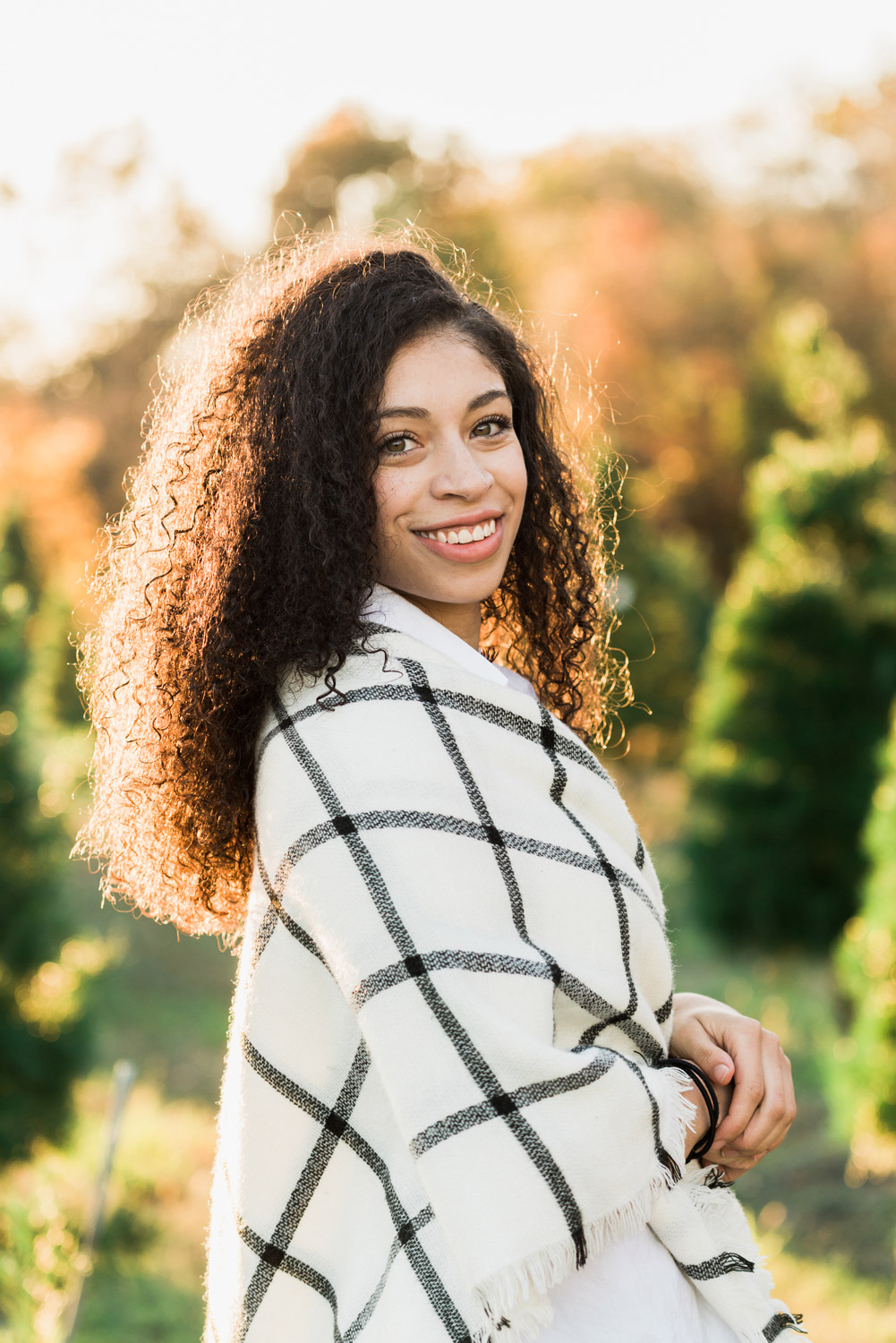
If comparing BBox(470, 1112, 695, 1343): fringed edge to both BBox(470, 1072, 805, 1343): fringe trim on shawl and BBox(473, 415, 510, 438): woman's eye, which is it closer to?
BBox(470, 1072, 805, 1343): fringe trim on shawl

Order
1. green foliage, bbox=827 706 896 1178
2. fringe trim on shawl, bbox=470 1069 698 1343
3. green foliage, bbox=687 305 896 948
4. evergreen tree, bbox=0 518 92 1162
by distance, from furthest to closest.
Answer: green foliage, bbox=687 305 896 948, evergreen tree, bbox=0 518 92 1162, green foliage, bbox=827 706 896 1178, fringe trim on shawl, bbox=470 1069 698 1343

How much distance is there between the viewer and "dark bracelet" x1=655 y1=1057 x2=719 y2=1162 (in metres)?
1.36

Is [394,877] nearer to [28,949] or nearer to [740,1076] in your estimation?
[740,1076]

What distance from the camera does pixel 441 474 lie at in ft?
4.71

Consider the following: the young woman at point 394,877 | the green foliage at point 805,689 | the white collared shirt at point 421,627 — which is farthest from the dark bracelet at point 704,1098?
the green foliage at point 805,689

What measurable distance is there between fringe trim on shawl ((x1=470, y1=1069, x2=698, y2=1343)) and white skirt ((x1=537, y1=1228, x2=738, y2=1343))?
0.16 ft

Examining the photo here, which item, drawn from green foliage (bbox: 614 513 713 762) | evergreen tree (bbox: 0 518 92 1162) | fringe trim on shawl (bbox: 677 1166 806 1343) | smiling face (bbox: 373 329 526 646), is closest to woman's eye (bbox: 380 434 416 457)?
smiling face (bbox: 373 329 526 646)

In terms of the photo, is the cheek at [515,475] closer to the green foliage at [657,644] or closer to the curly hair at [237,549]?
the curly hair at [237,549]

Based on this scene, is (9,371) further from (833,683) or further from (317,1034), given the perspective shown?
(317,1034)

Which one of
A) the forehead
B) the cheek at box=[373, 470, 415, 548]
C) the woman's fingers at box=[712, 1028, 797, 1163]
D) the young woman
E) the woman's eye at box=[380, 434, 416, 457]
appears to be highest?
the forehead

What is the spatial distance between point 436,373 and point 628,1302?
3.54 feet

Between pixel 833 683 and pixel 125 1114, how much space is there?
14.6 feet

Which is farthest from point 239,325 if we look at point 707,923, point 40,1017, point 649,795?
point 649,795

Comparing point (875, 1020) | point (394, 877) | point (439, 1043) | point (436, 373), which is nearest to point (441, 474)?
point (436, 373)
